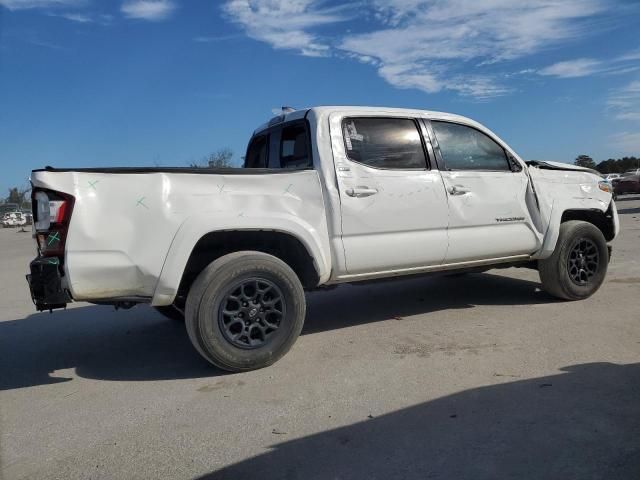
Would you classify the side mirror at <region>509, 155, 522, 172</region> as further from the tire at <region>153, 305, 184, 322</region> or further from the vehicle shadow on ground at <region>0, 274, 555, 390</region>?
the tire at <region>153, 305, 184, 322</region>

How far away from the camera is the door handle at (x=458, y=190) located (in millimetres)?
4714

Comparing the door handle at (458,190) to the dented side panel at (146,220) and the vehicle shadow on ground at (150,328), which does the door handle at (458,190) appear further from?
the dented side panel at (146,220)

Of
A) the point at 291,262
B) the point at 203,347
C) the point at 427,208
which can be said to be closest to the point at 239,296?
the point at 203,347

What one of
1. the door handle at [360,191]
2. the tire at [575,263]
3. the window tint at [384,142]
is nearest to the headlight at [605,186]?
the tire at [575,263]

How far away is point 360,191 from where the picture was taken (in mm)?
4254

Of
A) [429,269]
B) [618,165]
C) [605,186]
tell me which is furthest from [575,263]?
[618,165]

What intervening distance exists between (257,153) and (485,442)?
3769 mm

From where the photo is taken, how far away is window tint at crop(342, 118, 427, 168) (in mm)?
4418

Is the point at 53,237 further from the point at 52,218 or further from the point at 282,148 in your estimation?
the point at 282,148

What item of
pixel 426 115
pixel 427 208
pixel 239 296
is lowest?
pixel 239 296

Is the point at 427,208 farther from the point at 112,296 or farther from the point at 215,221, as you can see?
the point at 112,296

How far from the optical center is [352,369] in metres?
3.82

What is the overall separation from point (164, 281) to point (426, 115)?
2.87 meters

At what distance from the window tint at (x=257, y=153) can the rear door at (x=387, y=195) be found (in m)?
1.16
